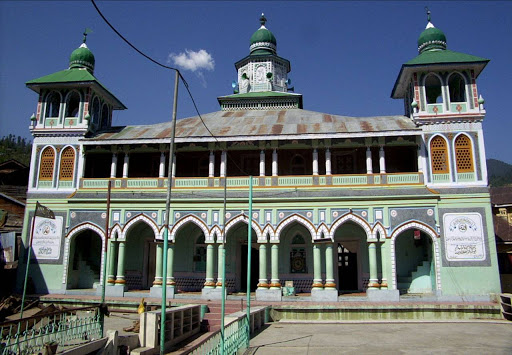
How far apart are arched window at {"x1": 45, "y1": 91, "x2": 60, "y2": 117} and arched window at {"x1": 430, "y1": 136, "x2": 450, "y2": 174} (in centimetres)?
2077

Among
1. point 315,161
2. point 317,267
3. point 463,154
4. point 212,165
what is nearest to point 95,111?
point 212,165

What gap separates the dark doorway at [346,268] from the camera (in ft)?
75.8

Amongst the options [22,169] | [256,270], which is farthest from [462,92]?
[22,169]

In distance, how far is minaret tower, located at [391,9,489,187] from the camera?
70.3 feet

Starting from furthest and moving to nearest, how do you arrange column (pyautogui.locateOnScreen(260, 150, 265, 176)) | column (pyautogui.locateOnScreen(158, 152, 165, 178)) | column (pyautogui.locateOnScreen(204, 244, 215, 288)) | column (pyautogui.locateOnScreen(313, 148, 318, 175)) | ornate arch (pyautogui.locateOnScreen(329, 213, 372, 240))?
column (pyautogui.locateOnScreen(158, 152, 165, 178))
column (pyautogui.locateOnScreen(260, 150, 265, 176))
column (pyautogui.locateOnScreen(313, 148, 318, 175))
column (pyautogui.locateOnScreen(204, 244, 215, 288))
ornate arch (pyautogui.locateOnScreen(329, 213, 372, 240))

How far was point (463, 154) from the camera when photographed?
70.7ft

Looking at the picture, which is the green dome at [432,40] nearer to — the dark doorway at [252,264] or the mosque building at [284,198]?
the mosque building at [284,198]

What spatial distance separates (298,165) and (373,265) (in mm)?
6652

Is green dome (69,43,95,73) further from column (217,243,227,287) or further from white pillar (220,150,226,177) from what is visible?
column (217,243,227,287)

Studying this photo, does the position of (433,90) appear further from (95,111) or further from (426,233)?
(95,111)

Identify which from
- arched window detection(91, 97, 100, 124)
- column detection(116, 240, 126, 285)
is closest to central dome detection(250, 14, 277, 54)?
arched window detection(91, 97, 100, 124)

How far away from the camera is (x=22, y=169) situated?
35.8 meters

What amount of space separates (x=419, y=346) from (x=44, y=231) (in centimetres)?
1938

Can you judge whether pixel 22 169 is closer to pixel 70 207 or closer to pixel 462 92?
pixel 70 207
